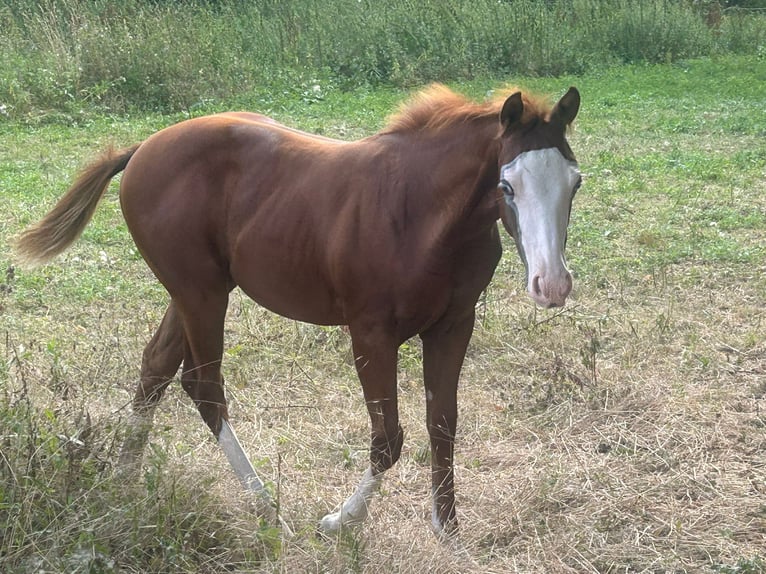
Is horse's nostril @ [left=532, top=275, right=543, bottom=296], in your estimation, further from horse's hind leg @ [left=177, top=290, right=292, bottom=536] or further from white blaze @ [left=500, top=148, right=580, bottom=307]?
horse's hind leg @ [left=177, top=290, right=292, bottom=536]

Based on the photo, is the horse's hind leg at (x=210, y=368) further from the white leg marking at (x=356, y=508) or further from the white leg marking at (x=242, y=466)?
the white leg marking at (x=356, y=508)

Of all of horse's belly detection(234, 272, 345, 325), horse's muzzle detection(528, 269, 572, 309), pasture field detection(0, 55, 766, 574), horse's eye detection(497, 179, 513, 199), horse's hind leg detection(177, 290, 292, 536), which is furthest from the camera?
horse's hind leg detection(177, 290, 292, 536)

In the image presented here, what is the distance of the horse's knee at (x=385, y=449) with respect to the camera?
315 cm

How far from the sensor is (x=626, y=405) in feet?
13.5

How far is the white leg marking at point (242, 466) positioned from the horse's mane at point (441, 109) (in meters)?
1.27

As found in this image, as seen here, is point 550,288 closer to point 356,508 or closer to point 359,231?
point 359,231

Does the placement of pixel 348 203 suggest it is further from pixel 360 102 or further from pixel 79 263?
pixel 360 102

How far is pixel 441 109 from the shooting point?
305cm

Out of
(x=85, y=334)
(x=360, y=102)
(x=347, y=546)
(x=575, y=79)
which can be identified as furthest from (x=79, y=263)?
(x=575, y=79)

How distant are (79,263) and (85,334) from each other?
126 centimetres

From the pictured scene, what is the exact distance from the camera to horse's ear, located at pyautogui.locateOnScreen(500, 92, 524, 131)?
2.64m

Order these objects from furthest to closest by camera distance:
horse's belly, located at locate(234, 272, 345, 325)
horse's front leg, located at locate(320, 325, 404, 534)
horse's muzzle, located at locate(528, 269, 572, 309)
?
horse's belly, located at locate(234, 272, 345, 325), horse's front leg, located at locate(320, 325, 404, 534), horse's muzzle, located at locate(528, 269, 572, 309)

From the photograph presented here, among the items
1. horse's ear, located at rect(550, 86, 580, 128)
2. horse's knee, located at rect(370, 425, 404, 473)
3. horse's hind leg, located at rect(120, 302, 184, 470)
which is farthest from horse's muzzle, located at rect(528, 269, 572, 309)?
horse's hind leg, located at rect(120, 302, 184, 470)

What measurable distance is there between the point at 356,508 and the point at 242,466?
20.2 inches
